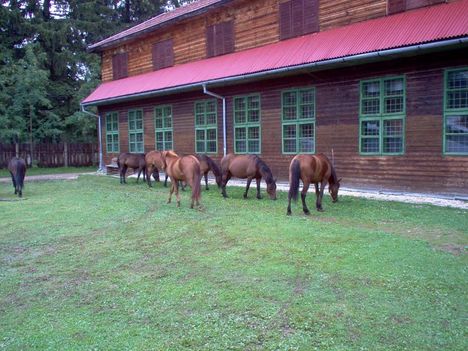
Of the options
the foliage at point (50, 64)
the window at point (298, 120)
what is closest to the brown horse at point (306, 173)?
the window at point (298, 120)

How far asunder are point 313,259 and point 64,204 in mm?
8588

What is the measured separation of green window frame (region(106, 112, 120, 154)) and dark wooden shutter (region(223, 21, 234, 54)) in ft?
28.3

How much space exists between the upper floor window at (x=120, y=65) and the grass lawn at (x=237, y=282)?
→ 1702 cm

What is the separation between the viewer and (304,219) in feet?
29.9

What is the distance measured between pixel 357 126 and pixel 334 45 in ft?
8.79

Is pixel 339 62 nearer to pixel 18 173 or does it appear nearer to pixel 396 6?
pixel 396 6

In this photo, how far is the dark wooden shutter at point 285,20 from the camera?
1625cm

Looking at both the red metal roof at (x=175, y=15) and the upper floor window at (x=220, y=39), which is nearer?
the upper floor window at (x=220, y=39)

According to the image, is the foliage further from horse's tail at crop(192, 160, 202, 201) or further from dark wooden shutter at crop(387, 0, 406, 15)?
dark wooden shutter at crop(387, 0, 406, 15)

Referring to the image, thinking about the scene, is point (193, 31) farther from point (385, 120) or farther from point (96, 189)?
point (385, 120)

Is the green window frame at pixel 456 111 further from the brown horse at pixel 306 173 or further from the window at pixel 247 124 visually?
the window at pixel 247 124

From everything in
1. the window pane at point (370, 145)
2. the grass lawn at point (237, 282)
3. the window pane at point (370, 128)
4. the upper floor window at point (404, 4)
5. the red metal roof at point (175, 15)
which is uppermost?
the red metal roof at point (175, 15)

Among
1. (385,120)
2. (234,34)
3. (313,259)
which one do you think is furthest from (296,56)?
(313,259)

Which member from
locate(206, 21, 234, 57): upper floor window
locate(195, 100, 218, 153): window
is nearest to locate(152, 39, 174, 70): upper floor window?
locate(206, 21, 234, 57): upper floor window
